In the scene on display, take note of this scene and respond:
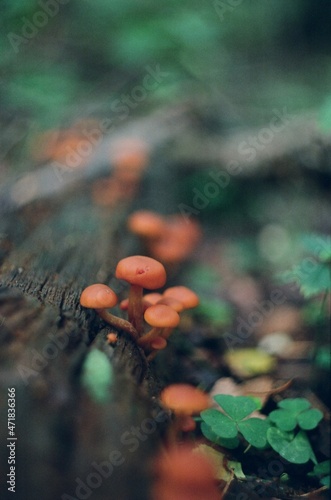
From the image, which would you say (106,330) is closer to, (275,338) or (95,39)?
(275,338)

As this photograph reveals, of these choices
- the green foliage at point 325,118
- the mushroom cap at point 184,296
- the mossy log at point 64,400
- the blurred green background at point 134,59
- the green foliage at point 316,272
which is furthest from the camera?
the blurred green background at point 134,59

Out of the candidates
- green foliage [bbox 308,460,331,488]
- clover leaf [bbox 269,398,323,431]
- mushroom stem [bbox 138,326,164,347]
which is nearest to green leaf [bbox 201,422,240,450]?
clover leaf [bbox 269,398,323,431]

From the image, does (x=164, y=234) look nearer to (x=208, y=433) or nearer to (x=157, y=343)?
(x=157, y=343)

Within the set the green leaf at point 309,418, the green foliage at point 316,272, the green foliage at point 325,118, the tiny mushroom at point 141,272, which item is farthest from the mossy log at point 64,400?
the green foliage at point 325,118

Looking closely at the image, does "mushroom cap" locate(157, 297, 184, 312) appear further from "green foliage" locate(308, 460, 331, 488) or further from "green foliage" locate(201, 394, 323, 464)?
"green foliage" locate(308, 460, 331, 488)

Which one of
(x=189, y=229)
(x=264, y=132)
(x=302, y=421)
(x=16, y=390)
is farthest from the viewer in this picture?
(x=264, y=132)

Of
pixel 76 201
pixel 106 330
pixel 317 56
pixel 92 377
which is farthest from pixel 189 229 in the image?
pixel 317 56

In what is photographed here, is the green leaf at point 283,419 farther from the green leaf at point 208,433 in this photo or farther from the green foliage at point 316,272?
the green foliage at point 316,272

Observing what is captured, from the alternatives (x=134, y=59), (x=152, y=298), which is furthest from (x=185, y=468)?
(x=134, y=59)
